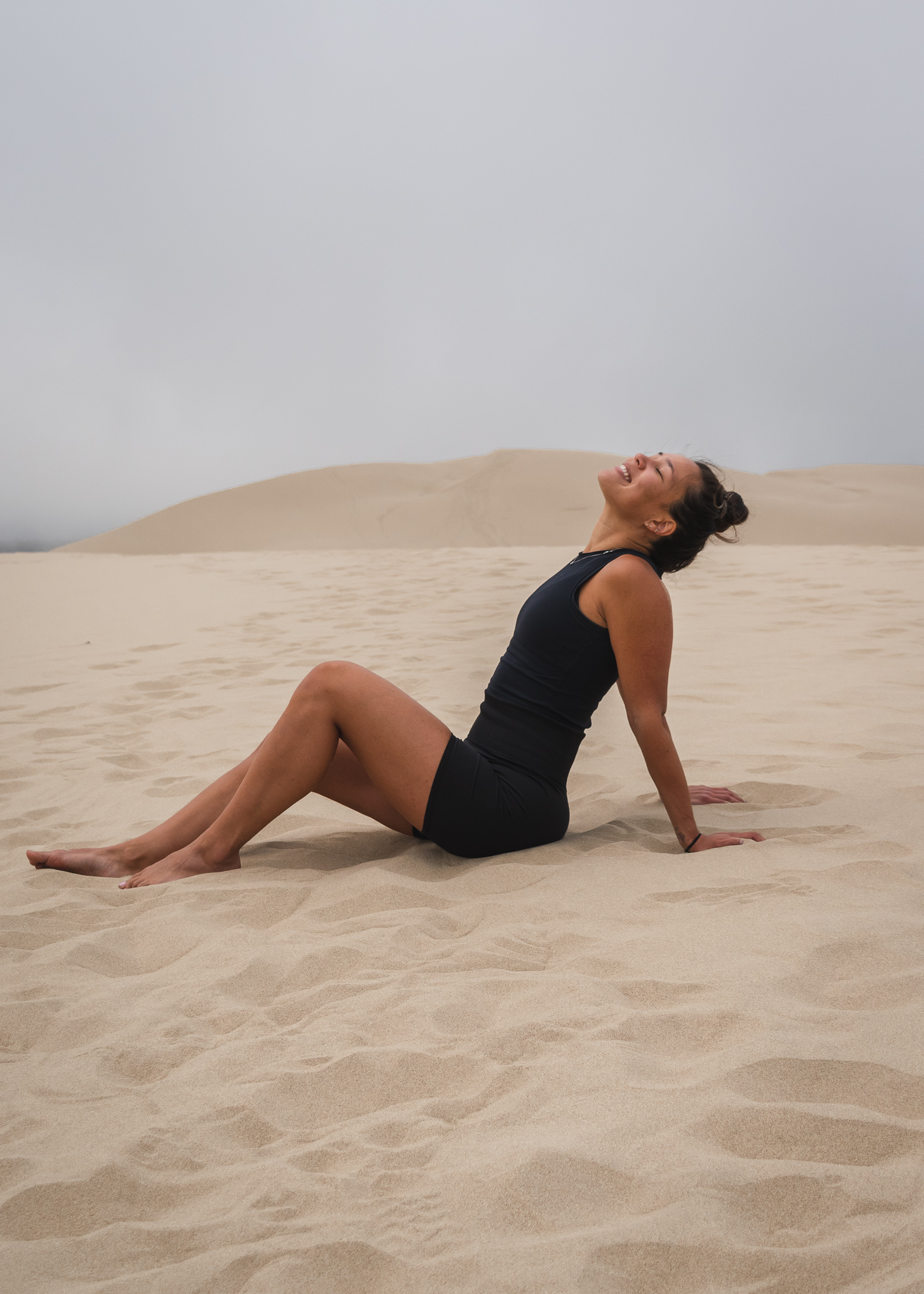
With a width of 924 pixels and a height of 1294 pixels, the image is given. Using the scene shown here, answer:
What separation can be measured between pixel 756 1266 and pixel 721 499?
193cm

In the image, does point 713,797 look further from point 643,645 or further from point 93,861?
point 93,861

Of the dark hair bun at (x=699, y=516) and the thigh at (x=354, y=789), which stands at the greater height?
the dark hair bun at (x=699, y=516)

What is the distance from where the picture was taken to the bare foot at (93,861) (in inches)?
111

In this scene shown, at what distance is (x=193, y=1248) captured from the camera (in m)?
1.34

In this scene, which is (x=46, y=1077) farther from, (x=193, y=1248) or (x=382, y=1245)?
(x=382, y=1245)

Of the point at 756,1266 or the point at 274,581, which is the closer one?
the point at 756,1266

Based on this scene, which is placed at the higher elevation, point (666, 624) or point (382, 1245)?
point (666, 624)

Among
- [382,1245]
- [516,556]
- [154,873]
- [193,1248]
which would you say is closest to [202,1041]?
[193,1248]

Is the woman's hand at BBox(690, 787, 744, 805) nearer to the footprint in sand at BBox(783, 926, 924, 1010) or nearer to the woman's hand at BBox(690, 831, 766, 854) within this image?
the woman's hand at BBox(690, 831, 766, 854)

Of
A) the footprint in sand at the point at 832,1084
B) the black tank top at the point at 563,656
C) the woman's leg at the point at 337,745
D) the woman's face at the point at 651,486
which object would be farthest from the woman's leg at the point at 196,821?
the footprint in sand at the point at 832,1084

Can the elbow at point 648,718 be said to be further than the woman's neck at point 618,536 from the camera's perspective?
No

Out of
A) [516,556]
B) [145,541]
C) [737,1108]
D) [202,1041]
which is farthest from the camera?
[145,541]

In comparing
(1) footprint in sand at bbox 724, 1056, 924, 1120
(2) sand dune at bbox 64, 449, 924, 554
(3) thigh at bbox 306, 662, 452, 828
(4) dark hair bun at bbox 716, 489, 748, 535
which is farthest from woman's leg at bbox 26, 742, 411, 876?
(2) sand dune at bbox 64, 449, 924, 554

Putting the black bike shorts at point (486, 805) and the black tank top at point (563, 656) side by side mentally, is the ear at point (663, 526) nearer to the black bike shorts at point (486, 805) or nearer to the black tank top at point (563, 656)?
the black tank top at point (563, 656)
